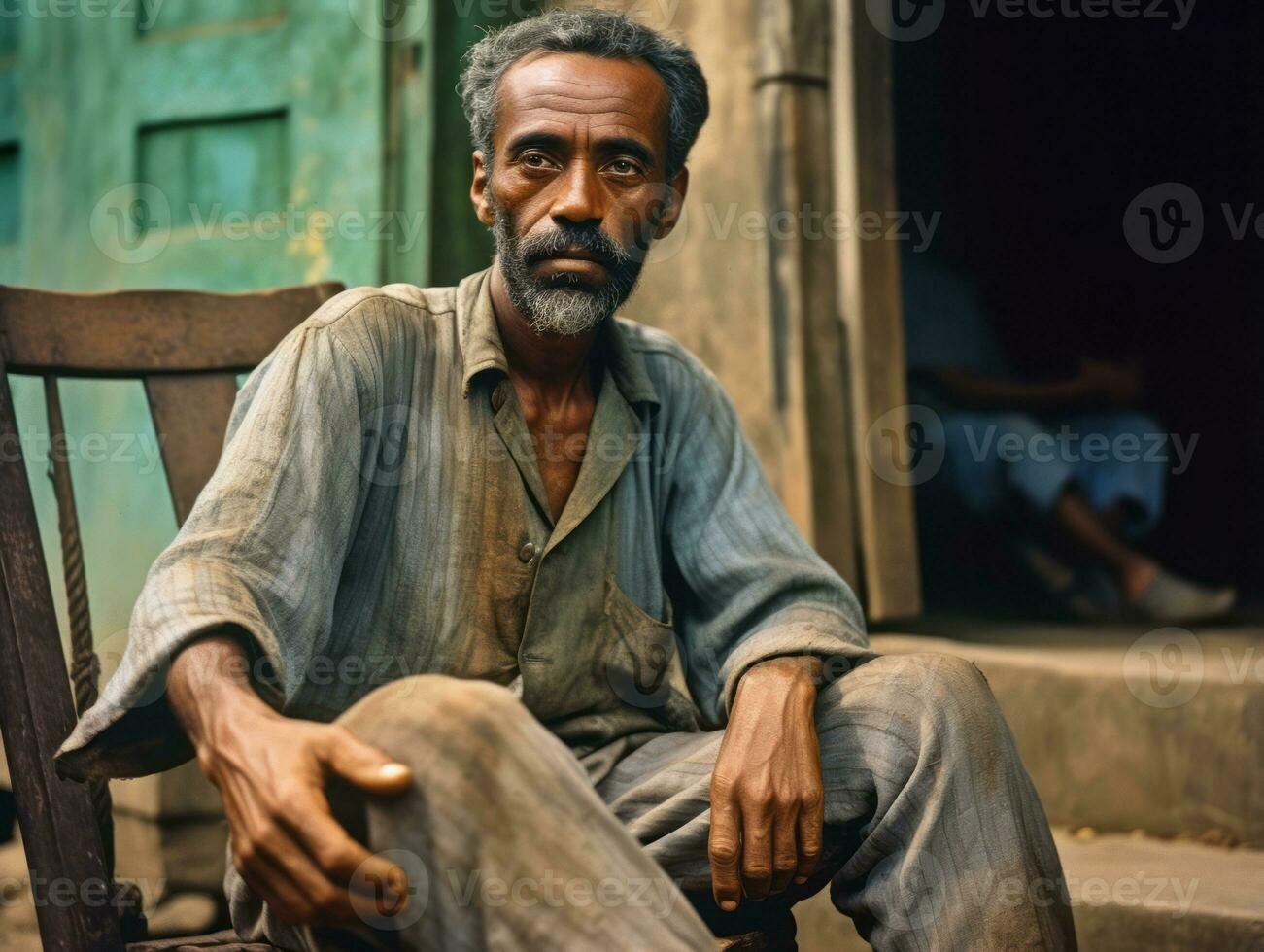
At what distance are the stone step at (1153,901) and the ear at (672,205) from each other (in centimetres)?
146

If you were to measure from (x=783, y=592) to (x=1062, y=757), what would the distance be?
147 cm

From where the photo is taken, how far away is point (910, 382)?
180 inches

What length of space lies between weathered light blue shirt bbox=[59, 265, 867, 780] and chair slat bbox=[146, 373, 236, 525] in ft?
1.57

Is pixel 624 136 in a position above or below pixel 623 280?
above

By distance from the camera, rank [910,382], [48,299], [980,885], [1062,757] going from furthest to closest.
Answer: [910,382] → [1062,757] → [48,299] → [980,885]

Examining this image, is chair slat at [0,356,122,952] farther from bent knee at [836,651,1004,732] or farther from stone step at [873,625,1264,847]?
stone step at [873,625,1264,847]

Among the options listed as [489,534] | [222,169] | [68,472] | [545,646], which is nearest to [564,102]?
[489,534]

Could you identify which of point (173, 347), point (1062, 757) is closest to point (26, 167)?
point (173, 347)

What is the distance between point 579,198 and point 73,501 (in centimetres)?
95

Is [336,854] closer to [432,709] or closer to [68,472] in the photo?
[432,709]

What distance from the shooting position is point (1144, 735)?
3.06 meters

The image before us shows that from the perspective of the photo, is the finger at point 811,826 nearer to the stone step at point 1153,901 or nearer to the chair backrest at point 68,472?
the chair backrest at point 68,472

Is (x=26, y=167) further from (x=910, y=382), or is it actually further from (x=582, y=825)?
(x=582, y=825)

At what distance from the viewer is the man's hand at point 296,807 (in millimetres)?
1220
